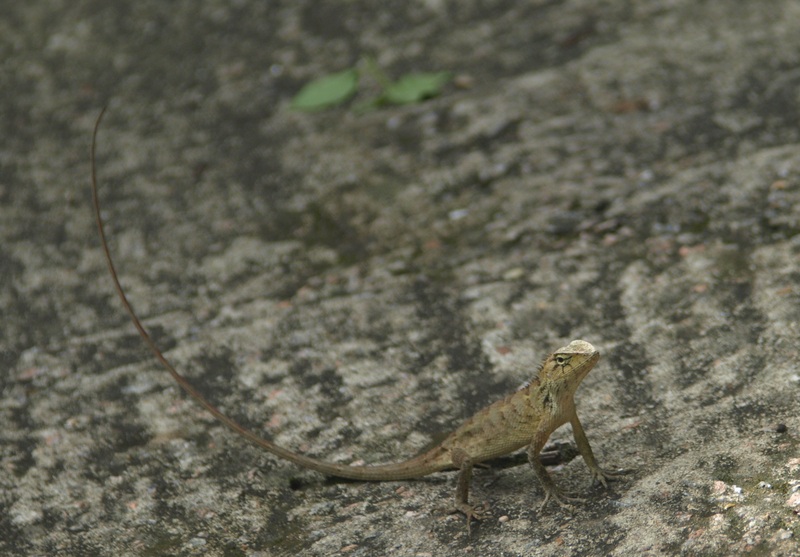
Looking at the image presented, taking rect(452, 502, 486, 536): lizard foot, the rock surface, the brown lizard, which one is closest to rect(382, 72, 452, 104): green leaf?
the rock surface

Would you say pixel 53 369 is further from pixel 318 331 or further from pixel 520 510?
pixel 520 510

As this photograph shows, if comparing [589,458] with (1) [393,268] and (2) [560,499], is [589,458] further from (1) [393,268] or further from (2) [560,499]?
(1) [393,268]

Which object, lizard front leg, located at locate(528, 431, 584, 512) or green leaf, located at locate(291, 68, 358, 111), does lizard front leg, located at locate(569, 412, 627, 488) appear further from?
green leaf, located at locate(291, 68, 358, 111)

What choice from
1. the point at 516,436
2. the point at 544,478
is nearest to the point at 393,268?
the point at 516,436

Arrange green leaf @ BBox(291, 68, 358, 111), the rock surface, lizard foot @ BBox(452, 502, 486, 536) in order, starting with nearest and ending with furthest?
lizard foot @ BBox(452, 502, 486, 536) → the rock surface → green leaf @ BBox(291, 68, 358, 111)

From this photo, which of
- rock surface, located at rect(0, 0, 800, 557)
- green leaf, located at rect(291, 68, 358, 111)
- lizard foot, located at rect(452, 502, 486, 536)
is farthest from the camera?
green leaf, located at rect(291, 68, 358, 111)

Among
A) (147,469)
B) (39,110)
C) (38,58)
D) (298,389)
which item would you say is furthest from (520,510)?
(38,58)

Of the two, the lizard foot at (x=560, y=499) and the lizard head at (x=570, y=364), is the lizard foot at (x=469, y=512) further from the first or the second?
the lizard head at (x=570, y=364)

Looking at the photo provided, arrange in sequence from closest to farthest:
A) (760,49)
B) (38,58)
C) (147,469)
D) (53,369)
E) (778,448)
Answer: (778,448) → (147,469) → (53,369) → (760,49) → (38,58)
